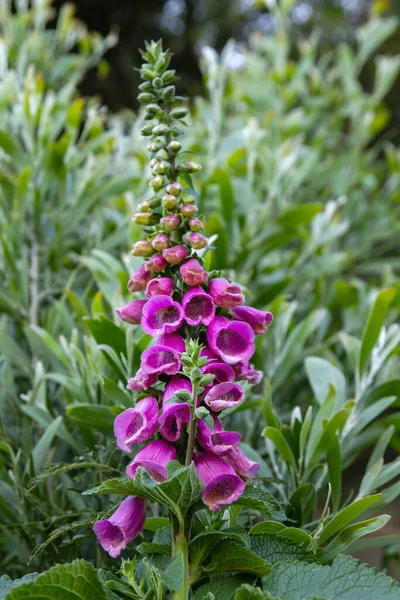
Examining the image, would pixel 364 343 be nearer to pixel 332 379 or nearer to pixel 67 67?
pixel 332 379

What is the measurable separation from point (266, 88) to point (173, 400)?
290 centimetres

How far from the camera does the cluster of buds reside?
1.03 metres

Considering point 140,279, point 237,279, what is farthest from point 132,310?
point 237,279

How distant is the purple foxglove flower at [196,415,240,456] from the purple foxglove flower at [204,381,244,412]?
36 mm

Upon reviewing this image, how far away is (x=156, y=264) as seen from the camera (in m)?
1.13

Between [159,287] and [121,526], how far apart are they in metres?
0.39

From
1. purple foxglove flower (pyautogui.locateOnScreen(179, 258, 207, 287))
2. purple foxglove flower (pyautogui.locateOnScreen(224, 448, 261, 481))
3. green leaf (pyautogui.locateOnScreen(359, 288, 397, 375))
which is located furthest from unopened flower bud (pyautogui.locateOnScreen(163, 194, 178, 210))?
green leaf (pyautogui.locateOnScreen(359, 288, 397, 375))

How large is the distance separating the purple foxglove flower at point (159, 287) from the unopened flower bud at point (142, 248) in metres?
0.06

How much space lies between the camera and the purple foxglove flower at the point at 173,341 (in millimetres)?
1083

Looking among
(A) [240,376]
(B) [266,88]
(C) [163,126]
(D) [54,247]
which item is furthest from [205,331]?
(B) [266,88]

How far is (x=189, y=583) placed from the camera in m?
1.07

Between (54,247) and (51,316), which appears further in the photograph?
(54,247)

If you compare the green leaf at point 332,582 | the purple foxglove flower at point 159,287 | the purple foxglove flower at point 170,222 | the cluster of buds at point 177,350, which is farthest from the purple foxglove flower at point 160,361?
the green leaf at point 332,582

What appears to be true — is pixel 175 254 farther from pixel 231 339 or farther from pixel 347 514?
pixel 347 514
